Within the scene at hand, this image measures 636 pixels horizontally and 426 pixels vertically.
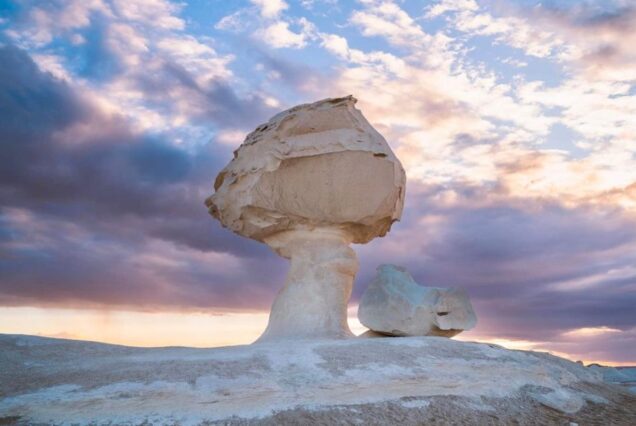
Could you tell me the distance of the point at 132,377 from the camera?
725 cm

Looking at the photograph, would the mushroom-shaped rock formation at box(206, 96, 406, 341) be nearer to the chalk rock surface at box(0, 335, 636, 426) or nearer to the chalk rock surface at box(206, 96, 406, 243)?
the chalk rock surface at box(206, 96, 406, 243)

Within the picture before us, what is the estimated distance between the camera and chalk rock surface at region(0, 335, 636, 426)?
671 centimetres

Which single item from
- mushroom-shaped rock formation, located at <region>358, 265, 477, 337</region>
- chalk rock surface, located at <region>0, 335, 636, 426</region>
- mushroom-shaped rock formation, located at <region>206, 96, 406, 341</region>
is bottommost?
chalk rock surface, located at <region>0, 335, 636, 426</region>

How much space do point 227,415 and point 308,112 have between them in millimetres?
7643

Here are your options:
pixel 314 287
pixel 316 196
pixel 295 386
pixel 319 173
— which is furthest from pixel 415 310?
pixel 295 386

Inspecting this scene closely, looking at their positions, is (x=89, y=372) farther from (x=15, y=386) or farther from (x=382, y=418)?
(x=382, y=418)

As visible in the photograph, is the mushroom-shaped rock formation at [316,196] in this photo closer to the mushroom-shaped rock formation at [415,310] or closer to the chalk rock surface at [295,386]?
the mushroom-shaped rock formation at [415,310]

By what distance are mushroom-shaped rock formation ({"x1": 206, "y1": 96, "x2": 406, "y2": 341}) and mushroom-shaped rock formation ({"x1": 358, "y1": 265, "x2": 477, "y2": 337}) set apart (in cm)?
63

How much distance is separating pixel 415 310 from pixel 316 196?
123 inches

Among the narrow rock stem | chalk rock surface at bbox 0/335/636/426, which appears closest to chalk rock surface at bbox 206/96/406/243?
the narrow rock stem

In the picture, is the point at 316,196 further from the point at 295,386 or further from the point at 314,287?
the point at 295,386

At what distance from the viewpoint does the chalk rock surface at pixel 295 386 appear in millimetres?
6711

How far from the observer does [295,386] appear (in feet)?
23.7

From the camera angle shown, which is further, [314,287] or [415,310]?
[314,287]
